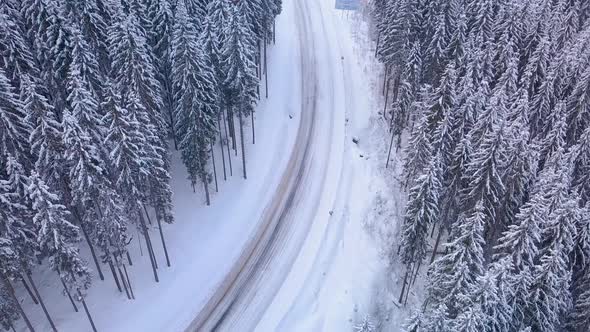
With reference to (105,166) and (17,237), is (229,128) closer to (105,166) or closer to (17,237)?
(105,166)

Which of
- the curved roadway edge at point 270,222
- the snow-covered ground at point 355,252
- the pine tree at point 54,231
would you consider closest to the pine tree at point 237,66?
the curved roadway edge at point 270,222

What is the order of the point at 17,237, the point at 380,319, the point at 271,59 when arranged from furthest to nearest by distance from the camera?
the point at 271,59, the point at 380,319, the point at 17,237

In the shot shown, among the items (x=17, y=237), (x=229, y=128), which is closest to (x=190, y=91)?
(x=229, y=128)

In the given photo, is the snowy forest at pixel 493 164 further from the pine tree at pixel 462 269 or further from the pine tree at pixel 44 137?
the pine tree at pixel 44 137

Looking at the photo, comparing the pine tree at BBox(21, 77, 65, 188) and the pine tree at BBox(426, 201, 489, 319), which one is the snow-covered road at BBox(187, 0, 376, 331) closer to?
the pine tree at BBox(426, 201, 489, 319)

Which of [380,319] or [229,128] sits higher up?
[229,128]

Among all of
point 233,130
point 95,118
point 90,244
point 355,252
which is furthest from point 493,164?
point 90,244

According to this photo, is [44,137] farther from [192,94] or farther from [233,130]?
[233,130]
